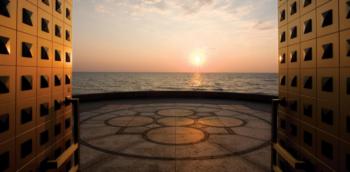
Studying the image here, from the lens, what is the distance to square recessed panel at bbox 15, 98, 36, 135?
7.59ft

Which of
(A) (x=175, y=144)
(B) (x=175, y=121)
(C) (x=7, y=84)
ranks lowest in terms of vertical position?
(A) (x=175, y=144)

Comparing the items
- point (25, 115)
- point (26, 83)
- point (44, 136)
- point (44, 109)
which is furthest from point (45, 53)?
point (44, 136)

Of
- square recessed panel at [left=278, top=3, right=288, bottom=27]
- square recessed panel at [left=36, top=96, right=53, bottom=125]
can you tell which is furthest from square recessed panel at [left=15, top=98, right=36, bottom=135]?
square recessed panel at [left=278, top=3, right=288, bottom=27]

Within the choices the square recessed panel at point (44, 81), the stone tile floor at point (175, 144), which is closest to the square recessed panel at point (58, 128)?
the square recessed panel at point (44, 81)

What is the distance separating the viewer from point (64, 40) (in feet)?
11.2

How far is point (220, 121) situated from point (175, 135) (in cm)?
408

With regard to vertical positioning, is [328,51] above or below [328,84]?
above

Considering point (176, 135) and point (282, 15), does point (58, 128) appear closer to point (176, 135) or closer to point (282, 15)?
point (282, 15)

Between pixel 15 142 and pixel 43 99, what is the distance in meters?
0.68

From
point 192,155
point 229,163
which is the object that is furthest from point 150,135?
point 229,163

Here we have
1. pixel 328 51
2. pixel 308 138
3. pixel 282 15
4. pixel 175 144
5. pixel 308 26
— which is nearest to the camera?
pixel 328 51

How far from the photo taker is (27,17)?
2412 millimetres

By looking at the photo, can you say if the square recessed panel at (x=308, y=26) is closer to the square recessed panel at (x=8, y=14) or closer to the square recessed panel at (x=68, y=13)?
the square recessed panel at (x=8, y=14)

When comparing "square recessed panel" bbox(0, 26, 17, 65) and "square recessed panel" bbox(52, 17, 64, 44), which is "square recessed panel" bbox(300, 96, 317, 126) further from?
"square recessed panel" bbox(52, 17, 64, 44)
